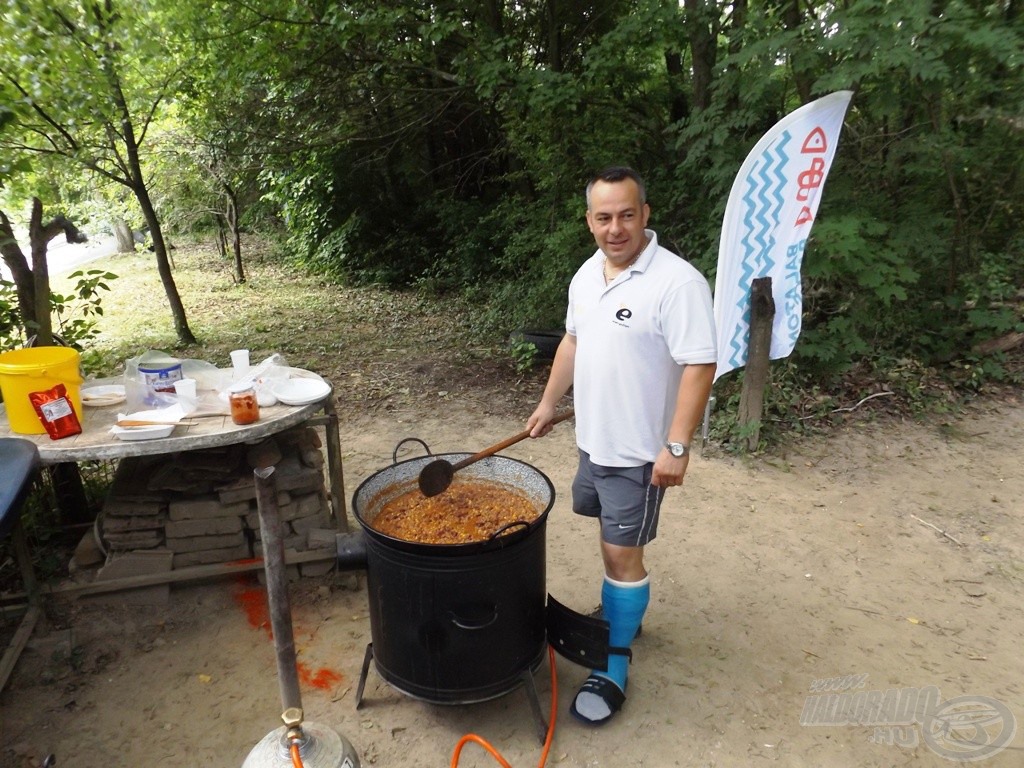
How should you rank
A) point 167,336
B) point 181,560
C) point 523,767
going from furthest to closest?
point 167,336 → point 181,560 → point 523,767

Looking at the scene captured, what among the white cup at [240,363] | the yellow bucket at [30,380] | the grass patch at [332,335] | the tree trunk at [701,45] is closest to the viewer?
the yellow bucket at [30,380]

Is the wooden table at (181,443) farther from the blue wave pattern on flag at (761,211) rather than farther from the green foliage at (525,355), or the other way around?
the green foliage at (525,355)

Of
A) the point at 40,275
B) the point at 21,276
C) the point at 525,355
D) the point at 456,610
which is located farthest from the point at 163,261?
the point at 456,610

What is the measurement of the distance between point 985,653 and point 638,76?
6.00 metres

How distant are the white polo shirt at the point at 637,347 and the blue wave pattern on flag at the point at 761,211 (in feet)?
6.79

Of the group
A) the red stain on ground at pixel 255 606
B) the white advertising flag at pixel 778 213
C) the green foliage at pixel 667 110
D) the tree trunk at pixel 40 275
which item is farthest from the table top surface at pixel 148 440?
the white advertising flag at pixel 778 213

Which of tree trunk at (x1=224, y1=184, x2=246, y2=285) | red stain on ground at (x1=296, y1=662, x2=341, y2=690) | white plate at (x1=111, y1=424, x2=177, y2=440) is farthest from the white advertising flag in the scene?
tree trunk at (x1=224, y1=184, x2=246, y2=285)

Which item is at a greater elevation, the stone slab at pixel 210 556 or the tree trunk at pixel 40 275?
the tree trunk at pixel 40 275

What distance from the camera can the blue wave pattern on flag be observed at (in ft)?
12.8

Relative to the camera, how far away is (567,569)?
11.0 ft

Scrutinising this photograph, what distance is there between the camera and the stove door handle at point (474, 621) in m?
2.15

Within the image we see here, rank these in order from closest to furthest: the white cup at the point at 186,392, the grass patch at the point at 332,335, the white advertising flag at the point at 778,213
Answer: the white cup at the point at 186,392 → the white advertising flag at the point at 778,213 → the grass patch at the point at 332,335

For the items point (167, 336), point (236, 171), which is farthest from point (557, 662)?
point (236, 171)

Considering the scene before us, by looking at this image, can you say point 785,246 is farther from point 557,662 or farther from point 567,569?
point 557,662
